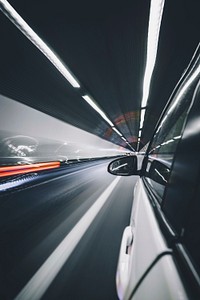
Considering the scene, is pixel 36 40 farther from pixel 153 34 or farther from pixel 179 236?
pixel 179 236

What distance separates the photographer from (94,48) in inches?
377

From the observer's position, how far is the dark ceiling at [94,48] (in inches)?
267

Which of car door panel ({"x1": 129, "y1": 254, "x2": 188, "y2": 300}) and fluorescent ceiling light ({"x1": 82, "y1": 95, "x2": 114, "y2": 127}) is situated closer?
car door panel ({"x1": 129, "y1": 254, "x2": 188, "y2": 300})

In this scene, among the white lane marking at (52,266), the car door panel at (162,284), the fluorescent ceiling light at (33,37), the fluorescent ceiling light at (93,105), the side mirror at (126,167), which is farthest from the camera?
the fluorescent ceiling light at (93,105)

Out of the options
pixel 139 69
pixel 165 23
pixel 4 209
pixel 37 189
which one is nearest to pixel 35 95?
pixel 139 69

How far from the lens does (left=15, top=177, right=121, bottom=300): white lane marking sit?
92.2 inches

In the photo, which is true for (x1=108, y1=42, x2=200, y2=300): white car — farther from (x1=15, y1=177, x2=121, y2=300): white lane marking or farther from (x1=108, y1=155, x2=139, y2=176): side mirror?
(x1=15, y1=177, x2=121, y2=300): white lane marking

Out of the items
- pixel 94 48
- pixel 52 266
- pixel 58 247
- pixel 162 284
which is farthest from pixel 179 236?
pixel 94 48

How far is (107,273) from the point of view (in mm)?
2760

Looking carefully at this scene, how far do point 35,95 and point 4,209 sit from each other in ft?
38.0

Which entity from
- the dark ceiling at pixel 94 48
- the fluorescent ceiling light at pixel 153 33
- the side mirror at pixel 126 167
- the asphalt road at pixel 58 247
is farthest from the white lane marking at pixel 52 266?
the dark ceiling at pixel 94 48

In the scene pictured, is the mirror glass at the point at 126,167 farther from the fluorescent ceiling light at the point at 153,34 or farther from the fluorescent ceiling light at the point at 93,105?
the fluorescent ceiling light at the point at 93,105

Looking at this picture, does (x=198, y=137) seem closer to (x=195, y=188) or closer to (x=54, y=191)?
(x=195, y=188)

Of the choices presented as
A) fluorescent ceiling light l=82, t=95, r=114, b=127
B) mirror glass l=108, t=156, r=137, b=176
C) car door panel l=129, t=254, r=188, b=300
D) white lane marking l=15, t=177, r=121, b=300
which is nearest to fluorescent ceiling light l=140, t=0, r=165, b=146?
fluorescent ceiling light l=82, t=95, r=114, b=127
